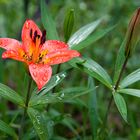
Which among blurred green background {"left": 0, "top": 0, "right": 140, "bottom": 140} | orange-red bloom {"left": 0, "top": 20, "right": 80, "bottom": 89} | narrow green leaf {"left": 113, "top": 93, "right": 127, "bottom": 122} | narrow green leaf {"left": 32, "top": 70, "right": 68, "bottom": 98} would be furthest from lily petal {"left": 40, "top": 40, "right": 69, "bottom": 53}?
blurred green background {"left": 0, "top": 0, "right": 140, "bottom": 140}

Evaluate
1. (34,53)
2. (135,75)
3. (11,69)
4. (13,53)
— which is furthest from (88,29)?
(11,69)

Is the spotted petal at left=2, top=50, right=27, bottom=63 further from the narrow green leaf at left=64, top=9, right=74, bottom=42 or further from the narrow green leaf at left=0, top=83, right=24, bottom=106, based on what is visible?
the narrow green leaf at left=64, top=9, right=74, bottom=42

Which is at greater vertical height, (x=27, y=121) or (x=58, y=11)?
(x=58, y=11)

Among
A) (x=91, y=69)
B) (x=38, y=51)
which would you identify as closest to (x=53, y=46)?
(x=38, y=51)

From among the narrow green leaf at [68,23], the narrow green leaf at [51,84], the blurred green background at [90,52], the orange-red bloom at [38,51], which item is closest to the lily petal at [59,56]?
the orange-red bloom at [38,51]

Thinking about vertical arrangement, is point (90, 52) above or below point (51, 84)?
above

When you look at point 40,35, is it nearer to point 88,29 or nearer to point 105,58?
point 88,29

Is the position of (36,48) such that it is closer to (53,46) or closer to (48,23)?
(53,46)
